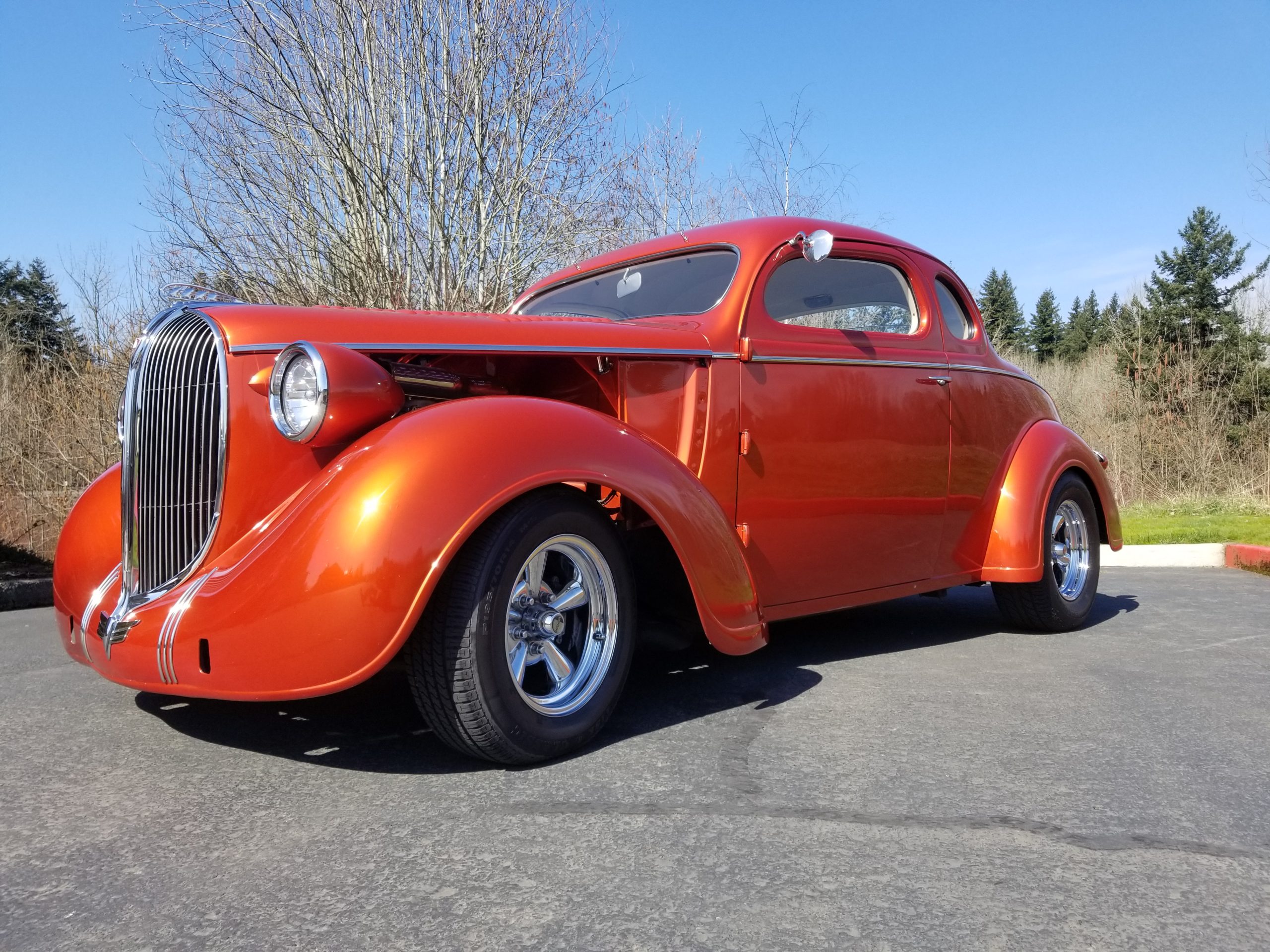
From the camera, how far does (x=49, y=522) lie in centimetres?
934

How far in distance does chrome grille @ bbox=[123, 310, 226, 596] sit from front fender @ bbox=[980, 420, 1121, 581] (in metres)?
3.41

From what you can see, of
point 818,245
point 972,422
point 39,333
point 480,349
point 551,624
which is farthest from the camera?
point 39,333

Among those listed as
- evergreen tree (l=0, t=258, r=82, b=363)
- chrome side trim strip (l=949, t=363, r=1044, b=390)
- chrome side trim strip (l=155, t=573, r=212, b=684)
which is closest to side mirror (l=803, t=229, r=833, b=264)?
chrome side trim strip (l=949, t=363, r=1044, b=390)

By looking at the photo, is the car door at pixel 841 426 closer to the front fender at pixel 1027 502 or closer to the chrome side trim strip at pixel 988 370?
the chrome side trim strip at pixel 988 370

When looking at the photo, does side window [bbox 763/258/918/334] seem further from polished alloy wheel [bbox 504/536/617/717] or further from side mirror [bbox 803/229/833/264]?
polished alloy wheel [bbox 504/536/617/717]

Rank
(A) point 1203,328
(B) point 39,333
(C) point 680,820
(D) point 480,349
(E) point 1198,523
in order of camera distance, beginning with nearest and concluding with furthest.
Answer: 1. (C) point 680,820
2. (D) point 480,349
3. (E) point 1198,523
4. (B) point 39,333
5. (A) point 1203,328

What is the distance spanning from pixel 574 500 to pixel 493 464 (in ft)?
1.04

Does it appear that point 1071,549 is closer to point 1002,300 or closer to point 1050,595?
point 1050,595

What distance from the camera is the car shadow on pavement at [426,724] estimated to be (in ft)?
9.22

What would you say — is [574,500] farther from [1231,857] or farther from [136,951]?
[1231,857]

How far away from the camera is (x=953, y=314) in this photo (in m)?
4.73

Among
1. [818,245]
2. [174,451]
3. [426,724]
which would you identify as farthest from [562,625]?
[818,245]

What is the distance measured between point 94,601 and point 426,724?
1.16 meters

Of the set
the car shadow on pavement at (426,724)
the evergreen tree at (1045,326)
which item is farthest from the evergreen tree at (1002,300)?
the car shadow on pavement at (426,724)
